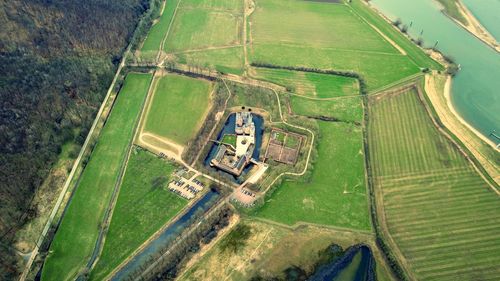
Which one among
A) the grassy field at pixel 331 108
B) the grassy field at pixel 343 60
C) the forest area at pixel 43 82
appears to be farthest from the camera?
the grassy field at pixel 343 60

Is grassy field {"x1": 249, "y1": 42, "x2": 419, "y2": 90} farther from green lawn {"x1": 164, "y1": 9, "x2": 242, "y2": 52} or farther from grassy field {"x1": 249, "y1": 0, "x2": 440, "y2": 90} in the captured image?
green lawn {"x1": 164, "y1": 9, "x2": 242, "y2": 52}

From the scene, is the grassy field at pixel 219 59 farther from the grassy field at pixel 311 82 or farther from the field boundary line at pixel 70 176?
the field boundary line at pixel 70 176

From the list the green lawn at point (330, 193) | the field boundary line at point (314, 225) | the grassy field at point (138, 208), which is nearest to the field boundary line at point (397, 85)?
the green lawn at point (330, 193)

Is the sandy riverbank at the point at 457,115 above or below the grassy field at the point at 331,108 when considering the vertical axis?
above

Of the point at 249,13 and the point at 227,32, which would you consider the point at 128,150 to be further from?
the point at 249,13

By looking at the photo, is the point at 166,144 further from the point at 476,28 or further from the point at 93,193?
the point at 476,28

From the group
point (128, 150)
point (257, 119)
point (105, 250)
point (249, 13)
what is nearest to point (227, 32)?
point (249, 13)
